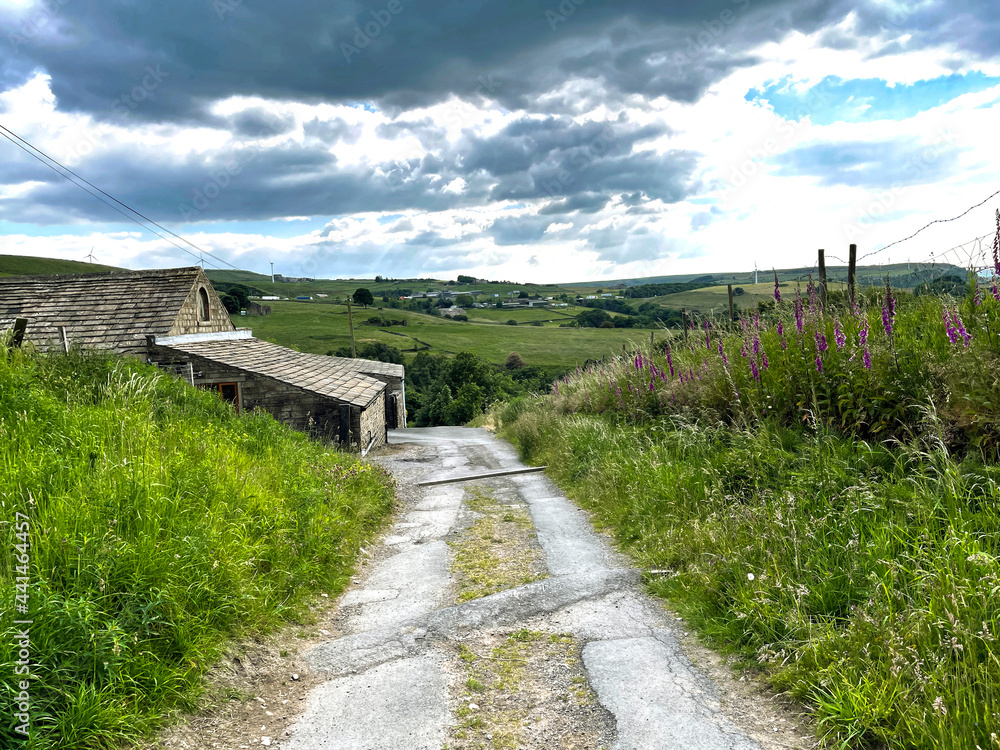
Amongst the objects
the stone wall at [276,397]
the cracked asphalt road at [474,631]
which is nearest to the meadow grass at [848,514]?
the cracked asphalt road at [474,631]

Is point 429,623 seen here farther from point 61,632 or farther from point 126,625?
point 61,632

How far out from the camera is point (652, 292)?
117125 millimetres

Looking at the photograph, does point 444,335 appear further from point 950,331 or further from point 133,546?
point 133,546

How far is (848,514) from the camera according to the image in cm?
455

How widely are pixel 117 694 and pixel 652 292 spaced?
11913cm

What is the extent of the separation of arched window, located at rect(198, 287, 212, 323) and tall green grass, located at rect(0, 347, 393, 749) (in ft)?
61.2

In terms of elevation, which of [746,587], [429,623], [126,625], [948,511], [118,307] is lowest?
[429,623]

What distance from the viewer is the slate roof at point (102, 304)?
73.1 feet

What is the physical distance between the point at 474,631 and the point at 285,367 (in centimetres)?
2060

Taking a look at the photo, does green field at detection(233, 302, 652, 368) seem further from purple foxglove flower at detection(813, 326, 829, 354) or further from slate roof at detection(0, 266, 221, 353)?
purple foxglove flower at detection(813, 326, 829, 354)

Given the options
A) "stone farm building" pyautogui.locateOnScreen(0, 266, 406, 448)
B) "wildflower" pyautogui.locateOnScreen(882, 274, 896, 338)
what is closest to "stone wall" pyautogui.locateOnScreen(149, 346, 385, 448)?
"stone farm building" pyautogui.locateOnScreen(0, 266, 406, 448)

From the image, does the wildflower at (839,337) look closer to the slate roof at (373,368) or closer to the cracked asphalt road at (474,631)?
the cracked asphalt road at (474,631)

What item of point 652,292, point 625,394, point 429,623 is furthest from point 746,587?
point 652,292

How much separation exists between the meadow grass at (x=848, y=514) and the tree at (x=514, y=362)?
225 feet
